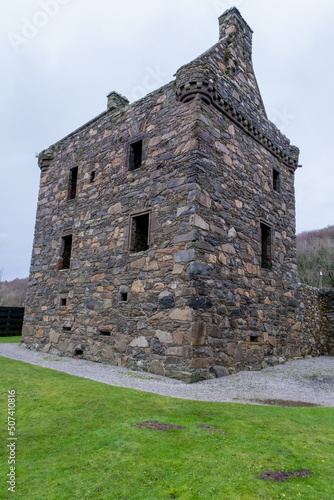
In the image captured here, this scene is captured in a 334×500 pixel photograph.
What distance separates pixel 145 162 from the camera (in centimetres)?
877

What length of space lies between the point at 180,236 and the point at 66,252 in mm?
5105

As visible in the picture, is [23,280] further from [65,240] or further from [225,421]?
[225,421]

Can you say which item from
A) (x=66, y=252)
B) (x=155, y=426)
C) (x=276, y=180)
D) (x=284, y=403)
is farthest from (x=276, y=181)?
(x=155, y=426)

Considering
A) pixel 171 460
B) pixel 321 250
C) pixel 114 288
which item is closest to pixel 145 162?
pixel 114 288

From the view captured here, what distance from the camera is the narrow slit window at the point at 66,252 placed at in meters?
11.0

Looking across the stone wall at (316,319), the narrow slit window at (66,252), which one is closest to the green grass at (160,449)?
the narrow slit window at (66,252)

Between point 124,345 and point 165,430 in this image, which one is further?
point 124,345

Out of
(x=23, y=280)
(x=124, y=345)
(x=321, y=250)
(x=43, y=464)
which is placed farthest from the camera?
(x=23, y=280)

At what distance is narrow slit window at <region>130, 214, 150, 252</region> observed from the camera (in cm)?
870

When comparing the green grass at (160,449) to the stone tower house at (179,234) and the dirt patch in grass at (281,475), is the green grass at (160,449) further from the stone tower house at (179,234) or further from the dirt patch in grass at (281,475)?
the stone tower house at (179,234)

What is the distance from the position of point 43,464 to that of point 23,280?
57359mm

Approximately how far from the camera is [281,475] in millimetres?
2793

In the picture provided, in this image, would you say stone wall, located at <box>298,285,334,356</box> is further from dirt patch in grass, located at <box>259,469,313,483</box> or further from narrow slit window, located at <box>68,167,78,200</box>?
dirt patch in grass, located at <box>259,469,313,483</box>

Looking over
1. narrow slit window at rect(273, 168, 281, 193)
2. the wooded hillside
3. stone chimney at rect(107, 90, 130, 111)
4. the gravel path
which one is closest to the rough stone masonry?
narrow slit window at rect(273, 168, 281, 193)
